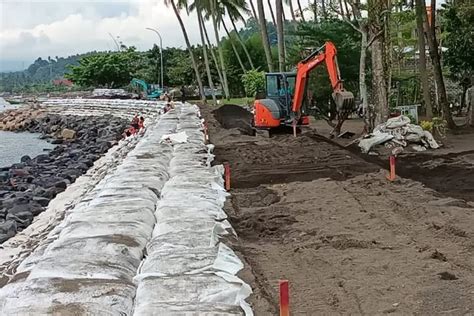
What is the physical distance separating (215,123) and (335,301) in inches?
807

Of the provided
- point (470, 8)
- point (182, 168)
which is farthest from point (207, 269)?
point (470, 8)

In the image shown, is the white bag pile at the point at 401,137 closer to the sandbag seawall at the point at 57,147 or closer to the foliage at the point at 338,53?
the foliage at the point at 338,53

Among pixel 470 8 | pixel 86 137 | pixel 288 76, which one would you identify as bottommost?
pixel 86 137

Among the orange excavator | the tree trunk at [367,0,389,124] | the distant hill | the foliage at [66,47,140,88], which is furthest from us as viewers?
the distant hill

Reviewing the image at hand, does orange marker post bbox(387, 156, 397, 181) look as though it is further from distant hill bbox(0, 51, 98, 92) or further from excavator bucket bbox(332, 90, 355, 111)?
distant hill bbox(0, 51, 98, 92)

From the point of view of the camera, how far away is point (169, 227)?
23.7 feet

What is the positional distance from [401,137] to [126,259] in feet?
37.7

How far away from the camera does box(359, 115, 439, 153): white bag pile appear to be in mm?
16266

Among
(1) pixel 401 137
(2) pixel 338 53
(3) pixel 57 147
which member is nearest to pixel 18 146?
(3) pixel 57 147

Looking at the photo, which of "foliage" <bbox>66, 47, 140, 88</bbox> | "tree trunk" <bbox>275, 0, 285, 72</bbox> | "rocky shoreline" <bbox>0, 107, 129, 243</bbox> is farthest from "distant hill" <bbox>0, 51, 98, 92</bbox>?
"tree trunk" <bbox>275, 0, 285, 72</bbox>

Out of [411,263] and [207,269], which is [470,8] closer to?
[411,263]

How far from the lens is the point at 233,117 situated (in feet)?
96.1

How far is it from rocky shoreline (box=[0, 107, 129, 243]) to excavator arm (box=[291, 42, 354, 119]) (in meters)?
6.50

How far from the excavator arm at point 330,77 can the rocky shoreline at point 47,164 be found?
6499 millimetres
